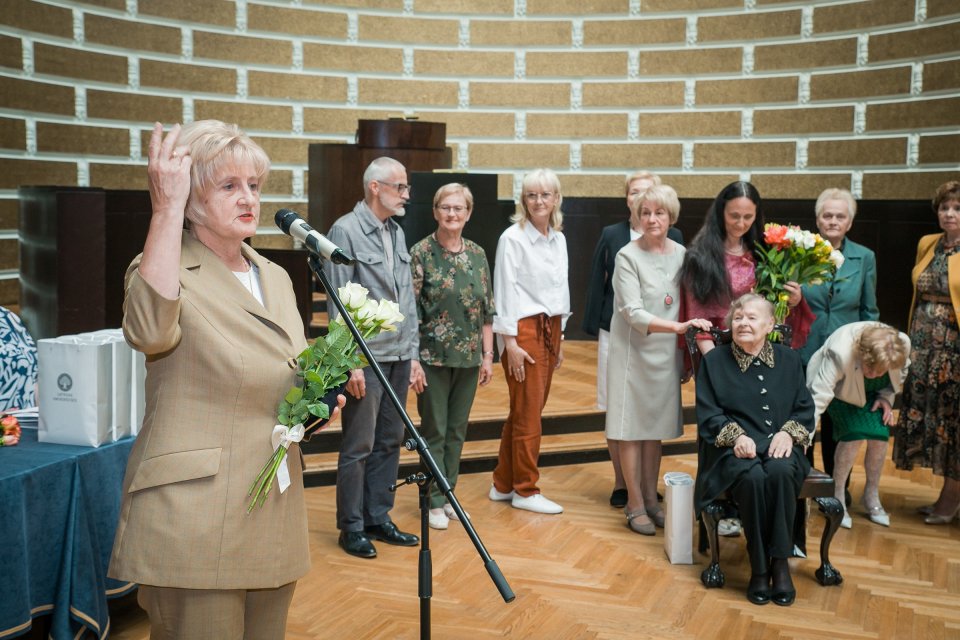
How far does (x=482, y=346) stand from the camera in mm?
4734

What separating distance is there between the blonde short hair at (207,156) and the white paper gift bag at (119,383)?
4.76ft

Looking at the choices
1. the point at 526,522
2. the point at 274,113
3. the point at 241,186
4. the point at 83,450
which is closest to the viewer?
the point at 241,186

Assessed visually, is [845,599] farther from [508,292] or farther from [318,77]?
[318,77]

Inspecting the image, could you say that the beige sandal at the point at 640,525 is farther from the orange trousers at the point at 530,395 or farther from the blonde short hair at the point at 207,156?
the blonde short hair at the point at 207,156

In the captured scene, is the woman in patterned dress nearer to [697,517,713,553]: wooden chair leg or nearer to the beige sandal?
[697,517,713,553]: wooden chair leg

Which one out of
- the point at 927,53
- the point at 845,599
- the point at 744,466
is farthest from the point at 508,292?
the point at 927,53

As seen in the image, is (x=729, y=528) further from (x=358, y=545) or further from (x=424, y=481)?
(x=424, y=481)

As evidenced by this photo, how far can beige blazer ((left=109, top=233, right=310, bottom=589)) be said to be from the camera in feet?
5.77

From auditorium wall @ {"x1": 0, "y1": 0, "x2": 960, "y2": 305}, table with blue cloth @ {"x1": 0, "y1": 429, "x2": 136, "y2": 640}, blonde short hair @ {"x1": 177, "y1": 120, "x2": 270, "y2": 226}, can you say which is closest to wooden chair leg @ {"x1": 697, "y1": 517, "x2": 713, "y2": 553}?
table with blue cloth @ {"x1": 0, "y1": 429, "x2": 136, "y2": 640}

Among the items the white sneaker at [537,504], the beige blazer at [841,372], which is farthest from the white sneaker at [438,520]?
Result: the beige blazer at [841,372]

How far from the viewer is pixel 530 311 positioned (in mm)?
4734

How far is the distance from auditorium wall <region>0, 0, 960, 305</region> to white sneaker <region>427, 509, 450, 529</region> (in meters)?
4.20

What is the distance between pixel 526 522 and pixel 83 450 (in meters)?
→ 2.27

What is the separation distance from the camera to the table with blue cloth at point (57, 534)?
2.77 meters
